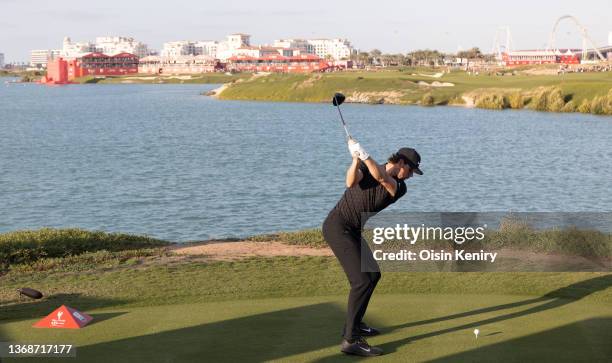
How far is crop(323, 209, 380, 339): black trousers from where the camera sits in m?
10.4

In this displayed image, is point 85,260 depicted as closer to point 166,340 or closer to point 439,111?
point 166,340

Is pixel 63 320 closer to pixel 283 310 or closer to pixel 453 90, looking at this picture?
pixel 283 310

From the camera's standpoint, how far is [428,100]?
120m

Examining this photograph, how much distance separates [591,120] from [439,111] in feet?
80.8

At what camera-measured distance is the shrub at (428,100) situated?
119387 mm

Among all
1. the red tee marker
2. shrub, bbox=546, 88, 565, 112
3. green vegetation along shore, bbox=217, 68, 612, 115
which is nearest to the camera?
the red tee marker

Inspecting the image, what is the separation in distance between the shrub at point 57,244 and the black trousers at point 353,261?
9.27m

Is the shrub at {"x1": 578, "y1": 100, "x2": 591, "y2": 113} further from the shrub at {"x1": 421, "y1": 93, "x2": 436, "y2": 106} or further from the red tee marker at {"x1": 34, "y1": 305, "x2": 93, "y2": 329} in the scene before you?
the red tee marker at {"x1": 34, "y1": 305, "x2": 93, "y2": 329}

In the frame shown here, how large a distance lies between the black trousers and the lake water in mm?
21577

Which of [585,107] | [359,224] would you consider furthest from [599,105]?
[359,224]

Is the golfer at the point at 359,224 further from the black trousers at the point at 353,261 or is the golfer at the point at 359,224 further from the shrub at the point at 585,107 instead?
the shrub at the point at 585,107

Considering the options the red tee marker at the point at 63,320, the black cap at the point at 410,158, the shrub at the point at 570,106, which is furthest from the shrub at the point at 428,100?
the black cap at the point at 410,158

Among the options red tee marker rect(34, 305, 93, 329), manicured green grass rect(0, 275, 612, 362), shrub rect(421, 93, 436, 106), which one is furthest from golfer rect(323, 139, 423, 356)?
shrub rect(421, 93, 436, 106)

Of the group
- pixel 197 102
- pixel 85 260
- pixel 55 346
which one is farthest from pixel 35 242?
pixel 197 102
